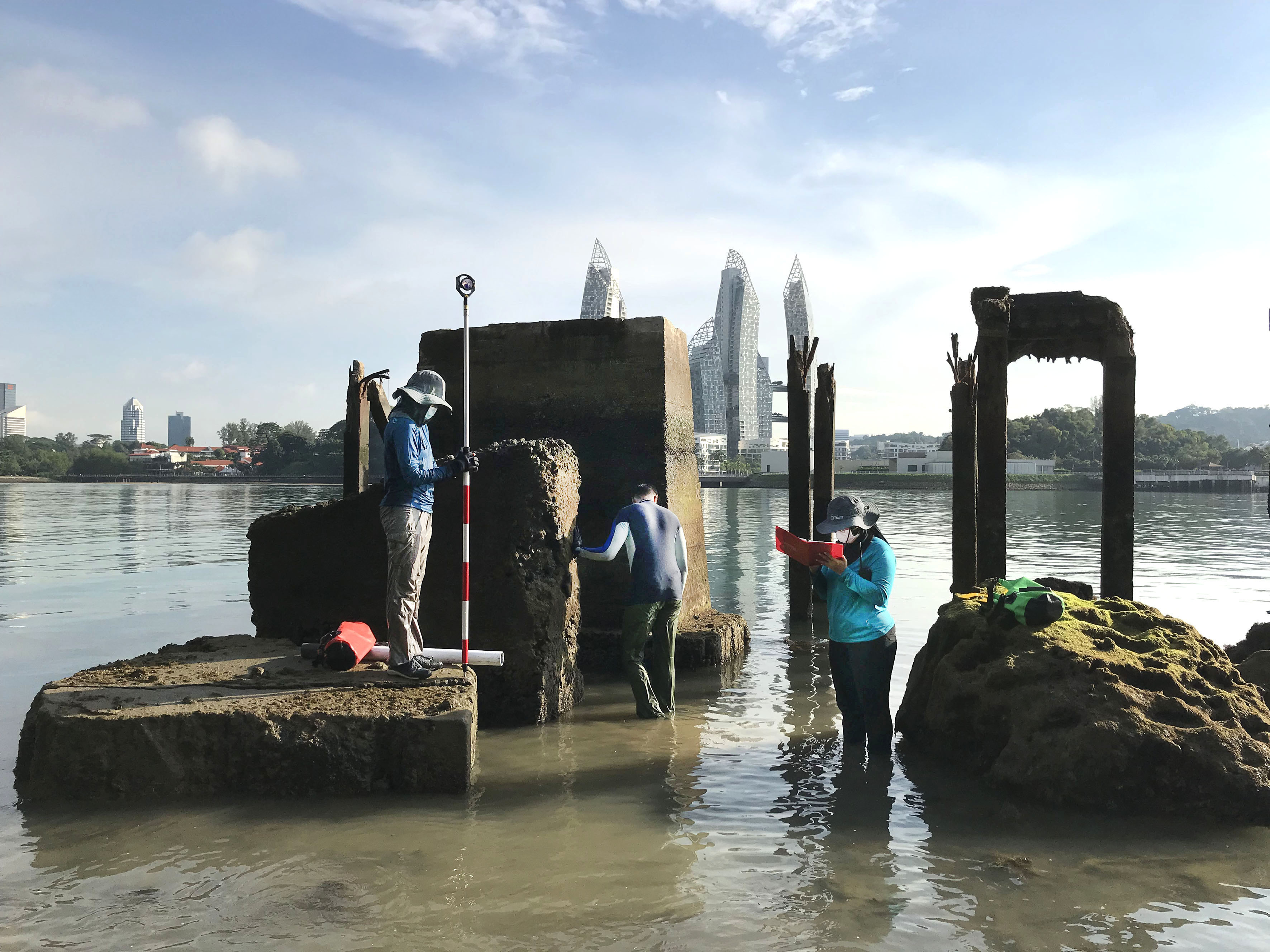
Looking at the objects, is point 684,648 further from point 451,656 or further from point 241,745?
point 241,745

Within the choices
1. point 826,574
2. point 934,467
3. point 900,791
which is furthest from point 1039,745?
point 934,467

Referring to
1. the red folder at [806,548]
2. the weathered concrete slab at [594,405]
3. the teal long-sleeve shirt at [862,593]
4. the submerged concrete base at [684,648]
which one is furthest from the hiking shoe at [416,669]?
the weathered concrete slab at [594,405]

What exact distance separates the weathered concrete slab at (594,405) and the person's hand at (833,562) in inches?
145

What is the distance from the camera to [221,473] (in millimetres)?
132875

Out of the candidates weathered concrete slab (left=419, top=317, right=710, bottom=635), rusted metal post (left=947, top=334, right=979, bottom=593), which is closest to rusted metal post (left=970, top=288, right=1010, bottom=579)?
rusted metal post (left=947, top=334, right=979, bottom=593)

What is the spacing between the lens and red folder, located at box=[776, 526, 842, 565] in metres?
6.49

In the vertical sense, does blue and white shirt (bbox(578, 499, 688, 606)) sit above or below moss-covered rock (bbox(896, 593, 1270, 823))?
above

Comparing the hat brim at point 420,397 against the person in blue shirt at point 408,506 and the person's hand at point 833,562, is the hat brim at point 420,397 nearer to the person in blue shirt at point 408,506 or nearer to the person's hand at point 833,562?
the person in blue shirt at point 408,506

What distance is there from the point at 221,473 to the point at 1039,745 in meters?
142

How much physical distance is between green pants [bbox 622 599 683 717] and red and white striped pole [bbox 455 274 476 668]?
1.50 metres

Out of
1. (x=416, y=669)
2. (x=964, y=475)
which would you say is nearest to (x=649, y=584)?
(x=416, y=669)

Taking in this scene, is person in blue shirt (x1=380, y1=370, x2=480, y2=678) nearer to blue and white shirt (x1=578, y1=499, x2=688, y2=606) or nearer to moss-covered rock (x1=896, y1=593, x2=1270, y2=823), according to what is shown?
blue and white shirt (x1=578, y1=499, x2=688, y2=606)

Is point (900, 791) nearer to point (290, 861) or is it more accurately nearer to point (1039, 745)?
point (1039, 745)

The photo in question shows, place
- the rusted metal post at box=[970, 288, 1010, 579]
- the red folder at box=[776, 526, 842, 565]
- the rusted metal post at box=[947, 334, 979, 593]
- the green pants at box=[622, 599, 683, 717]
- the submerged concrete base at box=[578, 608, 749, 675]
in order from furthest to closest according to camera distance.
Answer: the rusted metal post at box=[947, 334, 979, 593] → the submerged concrete base at box=[578, 608, 749, 675] → the rusted metal post at box=[970, 288, 1010, 579] → the green pants at box=[622, 599, 683, 717] → the red folder at box=[776, 526, 842, 565]
